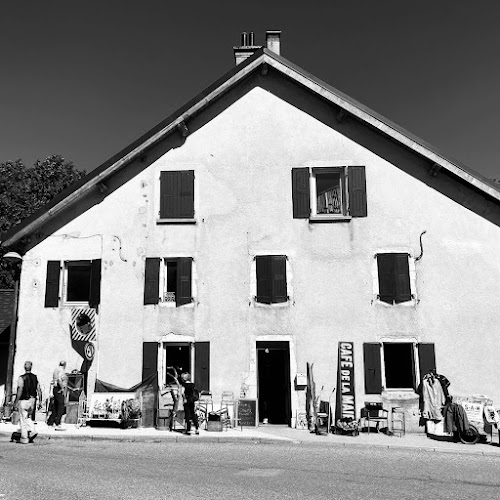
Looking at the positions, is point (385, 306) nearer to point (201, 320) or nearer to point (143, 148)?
point (201, 320)

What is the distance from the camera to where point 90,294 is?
16156 millimetres

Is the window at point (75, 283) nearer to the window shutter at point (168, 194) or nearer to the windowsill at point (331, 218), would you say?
the window shutter at point (168, 194)

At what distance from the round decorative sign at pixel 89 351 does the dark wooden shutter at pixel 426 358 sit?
8640mm

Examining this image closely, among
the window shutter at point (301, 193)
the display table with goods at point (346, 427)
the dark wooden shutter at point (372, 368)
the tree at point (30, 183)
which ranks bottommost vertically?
the display table with goods at point (346, 427)

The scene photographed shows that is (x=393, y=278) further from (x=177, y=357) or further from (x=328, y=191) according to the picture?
(x=177, y=357)

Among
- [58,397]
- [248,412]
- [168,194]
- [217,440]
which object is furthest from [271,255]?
[58,397]

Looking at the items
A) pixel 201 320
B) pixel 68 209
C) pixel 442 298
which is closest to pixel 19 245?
pixel 68 209

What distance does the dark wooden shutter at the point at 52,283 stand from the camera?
53.1ft

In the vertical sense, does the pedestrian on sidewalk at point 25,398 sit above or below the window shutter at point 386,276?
below

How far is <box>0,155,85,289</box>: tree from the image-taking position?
98.2 ft

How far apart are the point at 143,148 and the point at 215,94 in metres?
2.57

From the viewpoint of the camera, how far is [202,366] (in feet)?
50.4

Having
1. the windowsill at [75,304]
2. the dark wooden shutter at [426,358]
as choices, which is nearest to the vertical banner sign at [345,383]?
the dark wooden shutter at [426,358]

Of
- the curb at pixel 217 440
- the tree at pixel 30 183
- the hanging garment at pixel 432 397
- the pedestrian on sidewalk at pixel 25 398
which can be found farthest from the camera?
the tree at pixel 30 183
